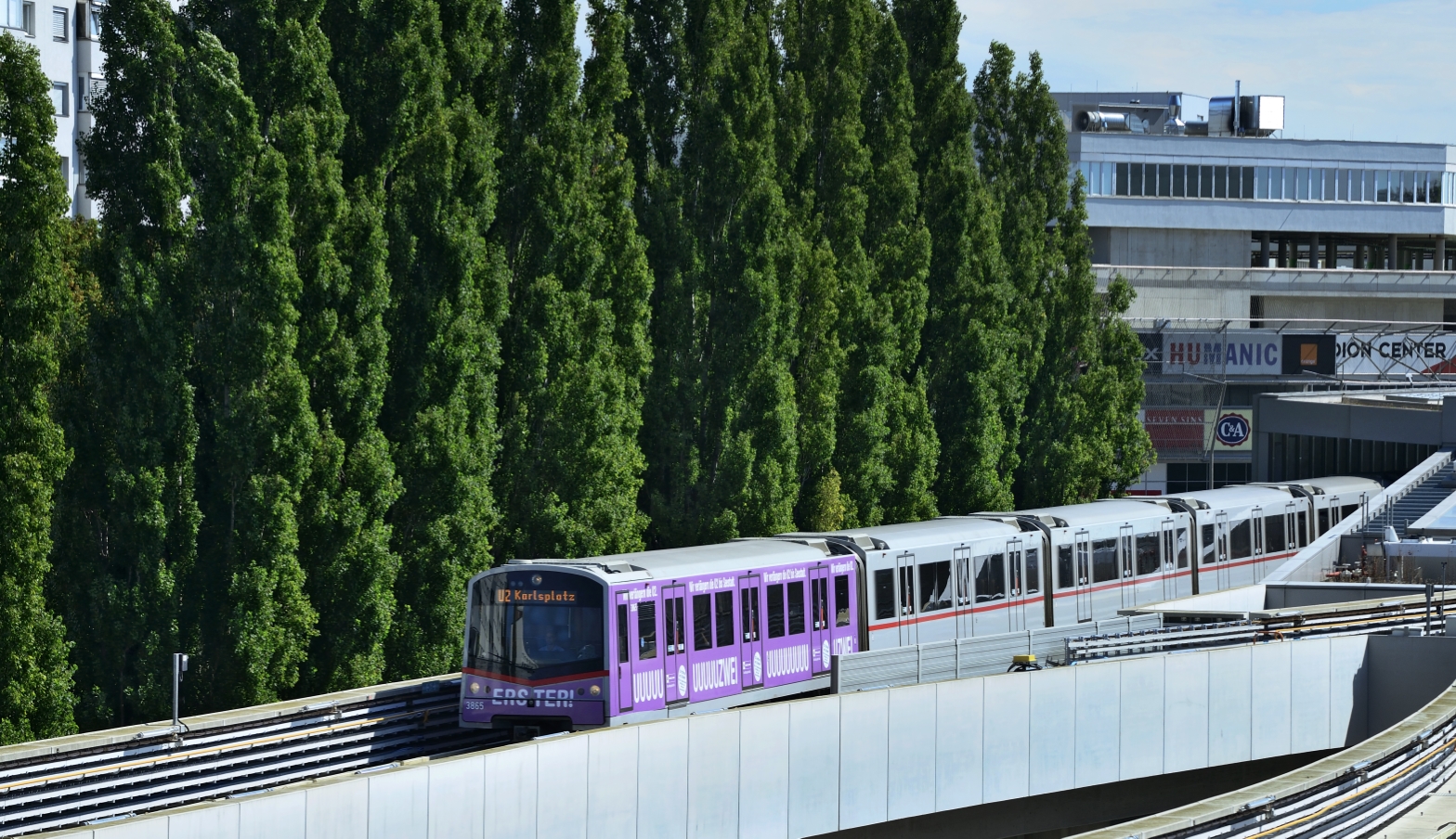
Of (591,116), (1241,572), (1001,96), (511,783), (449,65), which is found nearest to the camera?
(511,783)

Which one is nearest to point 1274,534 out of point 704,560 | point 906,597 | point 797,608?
point 906,597

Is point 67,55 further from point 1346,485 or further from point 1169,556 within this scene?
point 1346,485

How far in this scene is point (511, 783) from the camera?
19547 millimetres

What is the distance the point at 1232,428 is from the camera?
68.0m

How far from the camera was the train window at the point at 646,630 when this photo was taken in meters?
24.1

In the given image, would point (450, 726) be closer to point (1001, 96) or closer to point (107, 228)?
point (107, 228)

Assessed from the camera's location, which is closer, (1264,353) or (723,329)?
(723,329)

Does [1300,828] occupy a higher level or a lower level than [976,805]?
higher

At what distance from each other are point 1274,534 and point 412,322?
76.8ft

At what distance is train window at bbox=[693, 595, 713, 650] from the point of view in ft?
82.1

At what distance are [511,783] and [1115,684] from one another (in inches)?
436

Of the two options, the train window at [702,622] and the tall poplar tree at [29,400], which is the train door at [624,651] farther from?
the tall poplar tree at [29,400]

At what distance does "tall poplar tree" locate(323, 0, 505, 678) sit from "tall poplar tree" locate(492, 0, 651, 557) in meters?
1.66

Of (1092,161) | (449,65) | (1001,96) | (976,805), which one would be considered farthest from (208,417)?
(1092,161)
